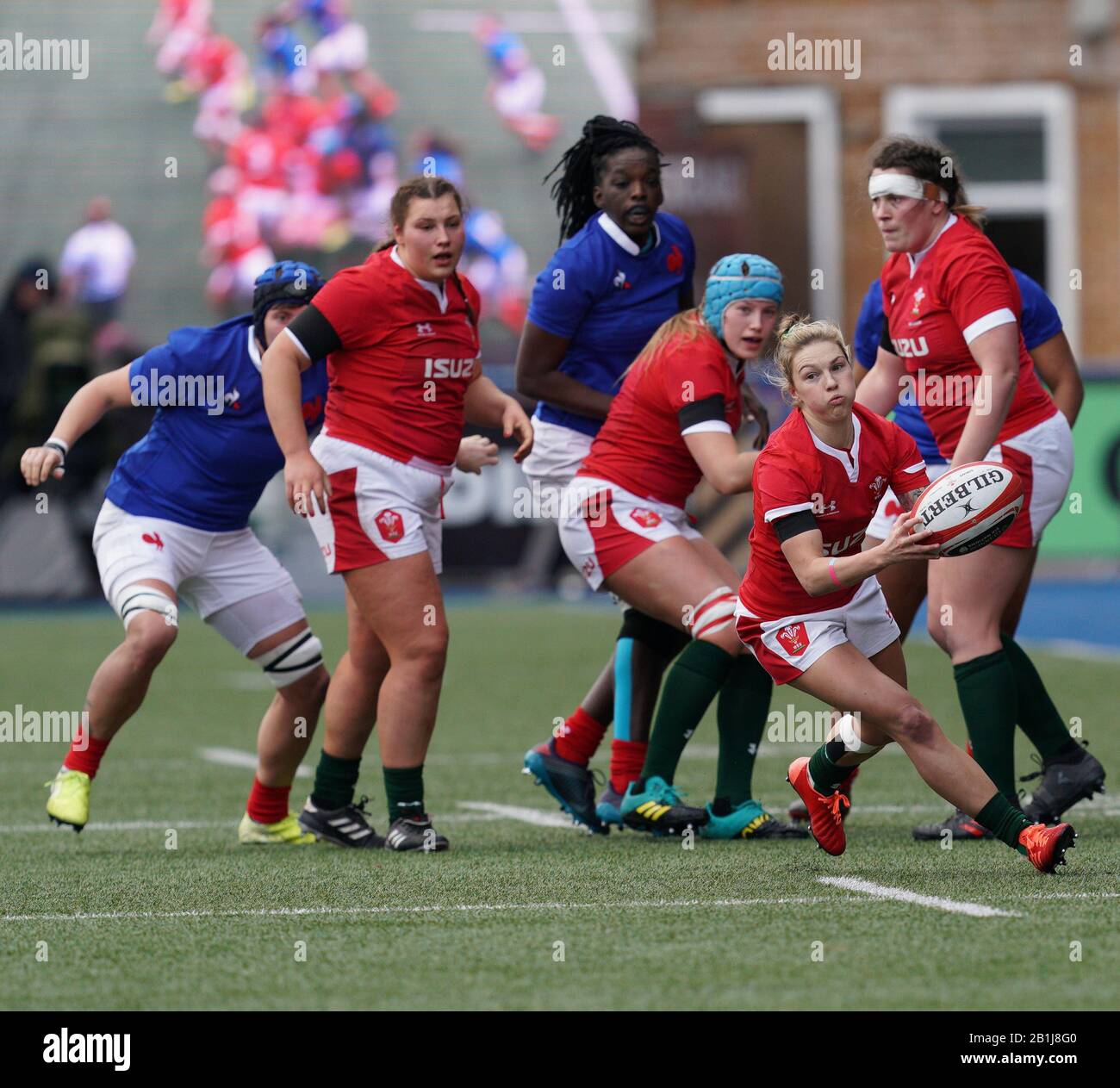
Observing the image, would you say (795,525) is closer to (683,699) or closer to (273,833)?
(683,699)

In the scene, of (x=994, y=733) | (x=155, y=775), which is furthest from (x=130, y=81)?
(x=994, y=733)

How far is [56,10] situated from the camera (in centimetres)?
2281

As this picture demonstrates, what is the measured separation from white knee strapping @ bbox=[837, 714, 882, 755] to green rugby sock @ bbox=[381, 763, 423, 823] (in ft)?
4.64

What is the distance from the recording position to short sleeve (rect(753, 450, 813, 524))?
5.57 meters

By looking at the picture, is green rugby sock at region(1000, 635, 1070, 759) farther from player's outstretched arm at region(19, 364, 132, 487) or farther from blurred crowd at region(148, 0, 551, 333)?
blurred crowd at region(148, 0, 551, 333)

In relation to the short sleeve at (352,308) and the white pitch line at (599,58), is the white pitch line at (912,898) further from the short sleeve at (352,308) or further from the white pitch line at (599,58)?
the white pitch line at (599,58)

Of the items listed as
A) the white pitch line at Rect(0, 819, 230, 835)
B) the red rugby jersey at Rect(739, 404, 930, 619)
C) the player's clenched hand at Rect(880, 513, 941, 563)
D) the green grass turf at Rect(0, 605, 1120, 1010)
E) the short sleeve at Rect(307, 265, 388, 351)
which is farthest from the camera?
the white pitch line at Rect(0, 819, 230, 835)

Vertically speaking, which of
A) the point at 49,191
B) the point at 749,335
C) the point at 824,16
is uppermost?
the point at 824,16

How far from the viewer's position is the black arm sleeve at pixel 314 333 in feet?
21.1

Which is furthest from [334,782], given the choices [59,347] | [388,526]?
[59,347]

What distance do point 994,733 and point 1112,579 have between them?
14.6 meters

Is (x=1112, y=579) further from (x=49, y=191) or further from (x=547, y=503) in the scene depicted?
(x=547, y=503)

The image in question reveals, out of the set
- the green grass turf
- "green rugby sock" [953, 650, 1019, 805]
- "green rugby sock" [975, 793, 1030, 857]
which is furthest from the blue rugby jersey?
"green rugby sock" [975, 793, 1030, 857]

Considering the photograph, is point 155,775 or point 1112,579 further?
point 1112,579
